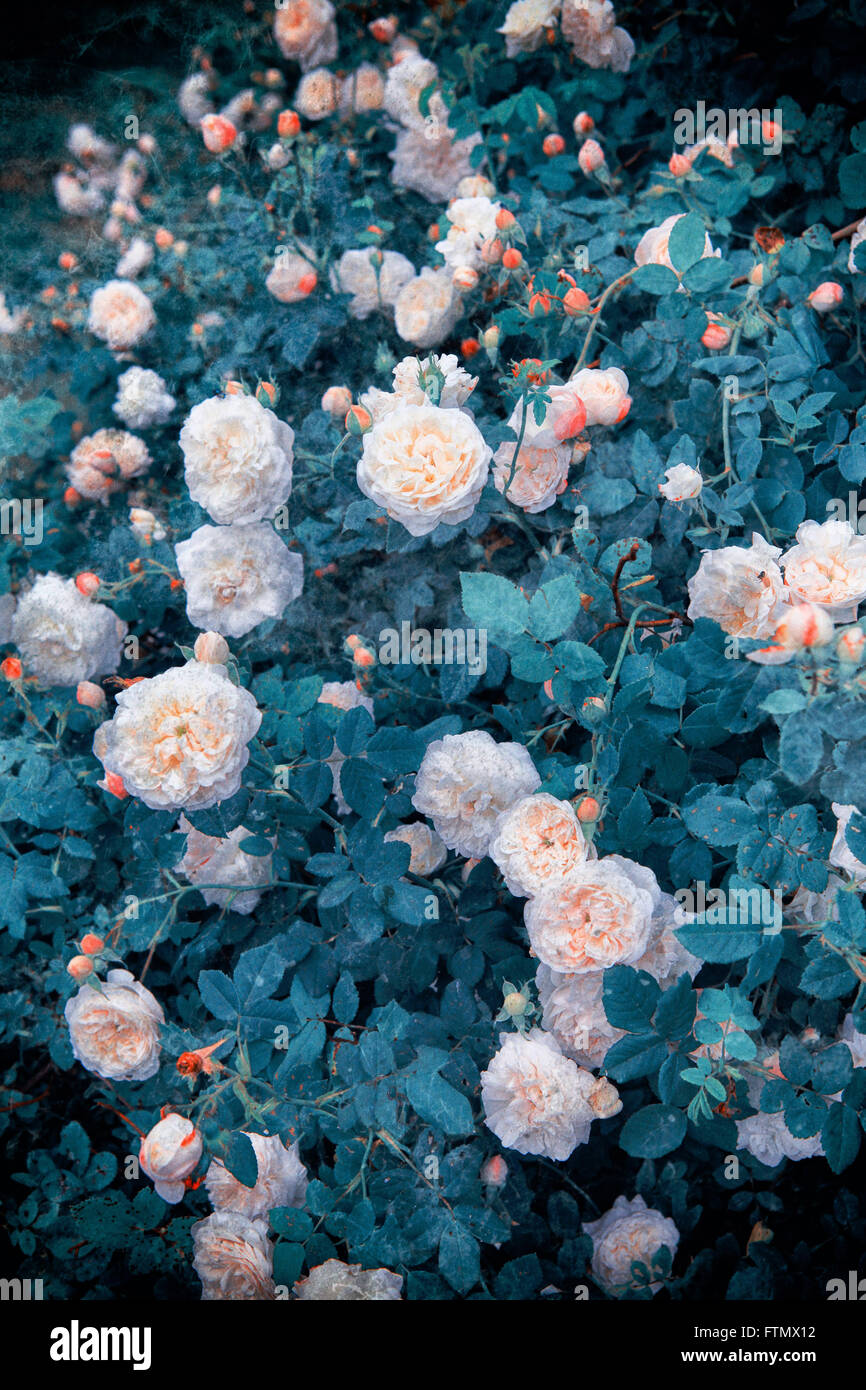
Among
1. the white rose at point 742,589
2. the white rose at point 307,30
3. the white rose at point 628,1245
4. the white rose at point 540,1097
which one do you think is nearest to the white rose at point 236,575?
the white rose at point 742,589

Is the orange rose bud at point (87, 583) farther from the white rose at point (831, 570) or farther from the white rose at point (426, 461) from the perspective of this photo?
the white rose at point (831, 570)

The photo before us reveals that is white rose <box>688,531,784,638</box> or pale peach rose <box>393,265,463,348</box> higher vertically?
pale peach rose <box>393,265,463,348</box>

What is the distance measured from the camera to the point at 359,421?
47.5 inches

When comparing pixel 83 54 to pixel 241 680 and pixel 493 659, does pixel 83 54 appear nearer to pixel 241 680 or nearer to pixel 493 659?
pixel 241 680

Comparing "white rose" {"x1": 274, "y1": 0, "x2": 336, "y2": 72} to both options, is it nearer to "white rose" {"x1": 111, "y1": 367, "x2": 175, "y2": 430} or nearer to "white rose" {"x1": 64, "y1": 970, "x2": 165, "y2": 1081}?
"white rose" {"x1": 111, "y1": 367, "x2": 175, "y2": 430}

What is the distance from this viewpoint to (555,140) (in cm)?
165

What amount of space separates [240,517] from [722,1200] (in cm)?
119

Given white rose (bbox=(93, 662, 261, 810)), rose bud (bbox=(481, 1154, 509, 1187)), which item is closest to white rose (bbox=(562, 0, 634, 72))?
white rose (bbox=(93, 662, 261, 810))

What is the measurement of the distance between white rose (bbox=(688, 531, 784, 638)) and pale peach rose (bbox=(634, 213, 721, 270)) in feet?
1.69

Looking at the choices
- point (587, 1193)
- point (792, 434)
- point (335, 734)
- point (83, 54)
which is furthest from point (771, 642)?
point (83, 54)

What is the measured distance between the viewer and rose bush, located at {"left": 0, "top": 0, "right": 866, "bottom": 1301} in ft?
3.47

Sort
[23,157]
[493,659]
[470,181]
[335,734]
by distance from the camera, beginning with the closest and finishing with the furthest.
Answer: [335,734], [493,659], [470,181], [23,157]

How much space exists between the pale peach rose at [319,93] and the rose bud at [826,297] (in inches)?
41.9
